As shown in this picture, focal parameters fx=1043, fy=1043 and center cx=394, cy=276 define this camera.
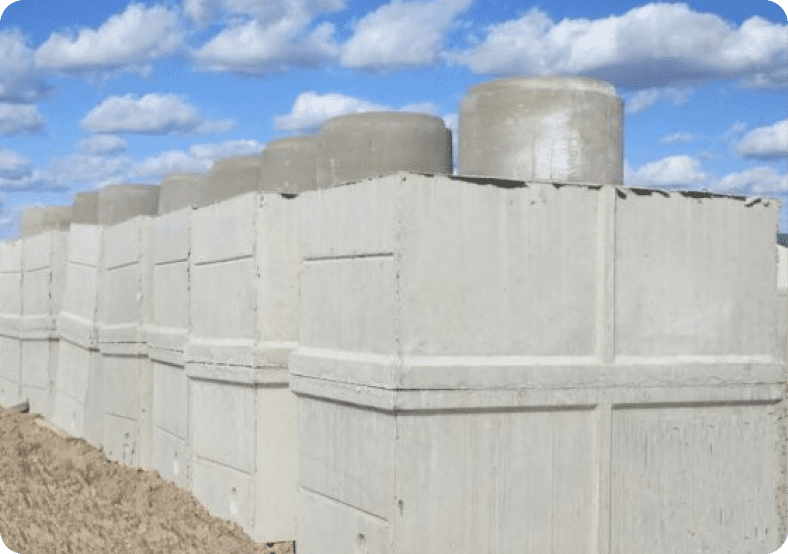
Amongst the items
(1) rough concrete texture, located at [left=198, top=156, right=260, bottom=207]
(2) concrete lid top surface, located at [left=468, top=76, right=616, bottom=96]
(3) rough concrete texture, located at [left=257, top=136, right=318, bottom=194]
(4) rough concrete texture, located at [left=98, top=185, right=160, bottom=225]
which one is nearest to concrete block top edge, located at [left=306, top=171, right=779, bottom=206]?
(2) concrete lid top surface, located at [left=468, top=76, right=616, bottom=96]

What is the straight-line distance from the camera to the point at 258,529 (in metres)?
8.91

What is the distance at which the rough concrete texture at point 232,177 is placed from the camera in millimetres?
10492

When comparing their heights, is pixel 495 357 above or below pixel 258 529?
above

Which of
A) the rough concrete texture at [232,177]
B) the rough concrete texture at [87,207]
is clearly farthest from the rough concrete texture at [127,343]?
the rough concrete texture at [87,207]

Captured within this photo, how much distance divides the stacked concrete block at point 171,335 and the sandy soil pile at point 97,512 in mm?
347

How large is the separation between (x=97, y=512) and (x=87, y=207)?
7.18 metres

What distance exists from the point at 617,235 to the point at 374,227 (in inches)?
68.9

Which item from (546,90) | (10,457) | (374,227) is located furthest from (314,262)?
(10,457)

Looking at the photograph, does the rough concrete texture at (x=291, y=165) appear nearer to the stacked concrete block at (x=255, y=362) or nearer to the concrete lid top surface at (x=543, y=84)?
the stacked concrete block at (x=255, y=362)

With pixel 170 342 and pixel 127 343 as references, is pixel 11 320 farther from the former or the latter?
pixel 170 342

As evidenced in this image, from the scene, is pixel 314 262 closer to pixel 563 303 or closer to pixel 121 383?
pixel 563 303

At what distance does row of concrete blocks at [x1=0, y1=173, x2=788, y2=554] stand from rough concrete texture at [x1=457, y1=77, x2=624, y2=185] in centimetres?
63

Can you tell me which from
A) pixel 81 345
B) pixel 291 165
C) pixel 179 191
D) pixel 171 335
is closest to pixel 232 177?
pixel 291 165

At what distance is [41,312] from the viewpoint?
58.4 ft
